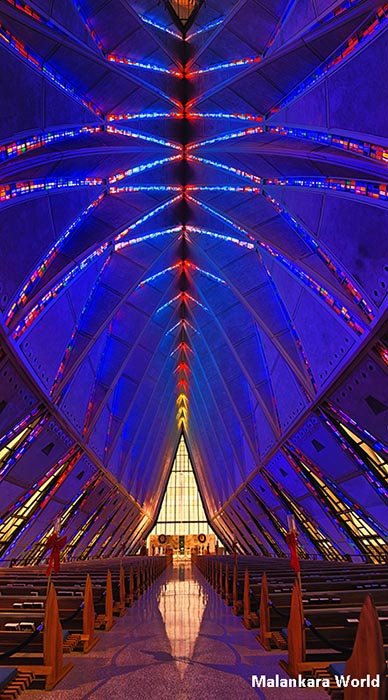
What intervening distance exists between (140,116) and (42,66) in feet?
16.6

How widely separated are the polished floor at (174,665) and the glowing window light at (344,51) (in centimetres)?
1095

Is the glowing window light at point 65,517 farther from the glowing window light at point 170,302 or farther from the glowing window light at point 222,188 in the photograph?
the glowing window light at point 222,188

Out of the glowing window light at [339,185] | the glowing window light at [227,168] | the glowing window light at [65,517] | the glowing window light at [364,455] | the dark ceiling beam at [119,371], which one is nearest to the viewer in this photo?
the glowing window light at [339,185]

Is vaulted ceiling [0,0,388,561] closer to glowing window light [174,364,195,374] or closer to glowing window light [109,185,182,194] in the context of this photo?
glowing window light [109,185,182,194]

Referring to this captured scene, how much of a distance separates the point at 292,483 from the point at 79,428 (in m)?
10.4

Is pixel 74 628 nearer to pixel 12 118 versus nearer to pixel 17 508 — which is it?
pixel 12 118

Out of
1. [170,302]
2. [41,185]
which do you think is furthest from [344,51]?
[170,302]

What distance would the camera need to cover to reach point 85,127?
14688 mm

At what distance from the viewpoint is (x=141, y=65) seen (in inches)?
619

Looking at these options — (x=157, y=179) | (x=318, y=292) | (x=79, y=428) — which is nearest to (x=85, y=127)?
(x=157, y=179)

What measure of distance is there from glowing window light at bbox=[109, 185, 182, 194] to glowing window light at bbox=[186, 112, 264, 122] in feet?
10.1

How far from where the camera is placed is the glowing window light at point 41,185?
12742 millimetres

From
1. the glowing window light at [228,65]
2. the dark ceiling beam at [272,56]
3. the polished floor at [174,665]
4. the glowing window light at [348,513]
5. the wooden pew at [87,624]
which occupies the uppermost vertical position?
the glowing window light at [228,65]

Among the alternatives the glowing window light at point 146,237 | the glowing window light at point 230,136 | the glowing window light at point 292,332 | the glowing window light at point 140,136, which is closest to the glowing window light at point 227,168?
the glowing window light at point 230,136
